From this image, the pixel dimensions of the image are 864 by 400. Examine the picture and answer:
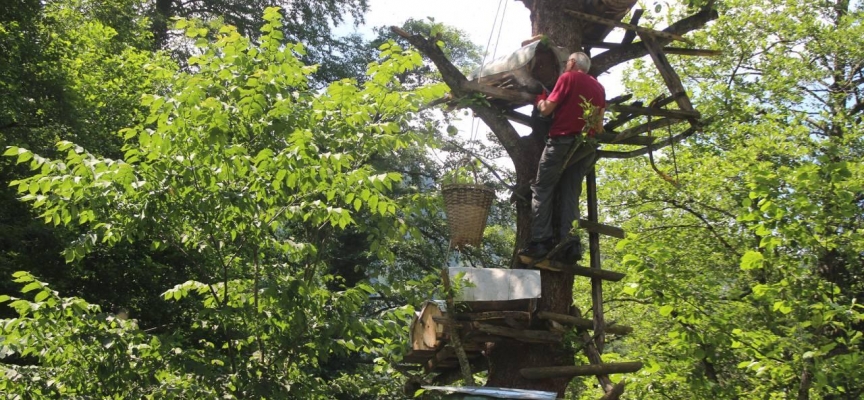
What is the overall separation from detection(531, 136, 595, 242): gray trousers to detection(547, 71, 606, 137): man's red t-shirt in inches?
3.1

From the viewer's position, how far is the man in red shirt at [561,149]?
5699mm

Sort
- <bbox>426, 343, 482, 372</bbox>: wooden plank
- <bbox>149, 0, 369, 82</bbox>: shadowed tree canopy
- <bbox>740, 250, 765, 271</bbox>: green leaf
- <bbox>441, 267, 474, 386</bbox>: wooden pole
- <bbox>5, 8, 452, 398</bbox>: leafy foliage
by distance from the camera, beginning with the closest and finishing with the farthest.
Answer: <bbox>5, 8, 452, 398</bbox>: leafy foliage, <bbox>441, 267, 474, 386</bbox>: wooden pole, <bbox>740, 250, 765, 271</bbox>: green leaf, <bbox>426, 343, 482, 372</bbox>: wooden plank, <bbox>149, 0, 369, 82</bbox>: shadowed tree canopy

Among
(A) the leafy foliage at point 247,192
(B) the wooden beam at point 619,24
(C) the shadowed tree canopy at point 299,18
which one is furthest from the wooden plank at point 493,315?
(C) the shadowed tree canopy at point 299,18

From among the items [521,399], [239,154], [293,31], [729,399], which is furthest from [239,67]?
[293,31]

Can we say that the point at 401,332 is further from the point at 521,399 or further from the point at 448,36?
the point at 448,36

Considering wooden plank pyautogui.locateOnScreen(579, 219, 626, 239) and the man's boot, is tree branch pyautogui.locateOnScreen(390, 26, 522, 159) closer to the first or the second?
wooden plank pyautogui.locateOnScreen(579, 219, 626, 239)

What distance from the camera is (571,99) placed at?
5.73 metres

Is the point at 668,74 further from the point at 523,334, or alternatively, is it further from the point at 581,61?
the point at 523,334

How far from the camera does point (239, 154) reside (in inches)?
190

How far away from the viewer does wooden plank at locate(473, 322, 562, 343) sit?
5.43 metres

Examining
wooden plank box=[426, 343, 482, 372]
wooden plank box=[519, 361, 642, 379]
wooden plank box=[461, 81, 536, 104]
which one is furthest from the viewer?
wooden plank box=[461, 81, 536, 104]

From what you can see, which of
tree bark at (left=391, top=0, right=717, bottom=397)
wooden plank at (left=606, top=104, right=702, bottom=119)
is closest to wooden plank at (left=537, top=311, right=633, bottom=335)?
tree bark at (left=391, top=0, right=717, bottom=397)

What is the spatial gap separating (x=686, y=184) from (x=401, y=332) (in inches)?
332

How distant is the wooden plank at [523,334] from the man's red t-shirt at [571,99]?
1389 millimetres
